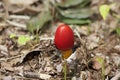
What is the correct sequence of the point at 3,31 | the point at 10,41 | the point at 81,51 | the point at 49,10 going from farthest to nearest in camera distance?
the point at 49,10, the point at 3,31, the point at 10,41, the point at 81,51

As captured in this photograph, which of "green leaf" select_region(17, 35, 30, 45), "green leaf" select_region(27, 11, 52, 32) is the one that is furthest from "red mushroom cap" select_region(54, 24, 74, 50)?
"green leaf" select_region(27, 11, 52, 32)

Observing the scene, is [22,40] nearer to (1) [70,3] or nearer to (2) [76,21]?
(2) [76,21]

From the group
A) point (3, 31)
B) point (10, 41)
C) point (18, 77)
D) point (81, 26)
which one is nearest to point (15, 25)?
point (3, 31)

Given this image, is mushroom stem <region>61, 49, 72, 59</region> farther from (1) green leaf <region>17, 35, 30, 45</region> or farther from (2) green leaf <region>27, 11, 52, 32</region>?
(2) green leaf <region>27, 11, 52, 32</region>

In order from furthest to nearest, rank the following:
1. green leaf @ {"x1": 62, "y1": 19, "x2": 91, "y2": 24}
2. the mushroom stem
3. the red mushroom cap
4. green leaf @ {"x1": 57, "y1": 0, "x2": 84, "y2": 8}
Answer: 1. green leaf @ {"x1": 57, "y1": 0, "x2": 84, "y2": 8}
2. green leaf @ {"x1": 62, "y1": 19, "x2": 91, "y2": 24}
3. the mushroom stem
4. the red mushroom cap

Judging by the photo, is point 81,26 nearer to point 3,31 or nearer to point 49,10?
point 49,10

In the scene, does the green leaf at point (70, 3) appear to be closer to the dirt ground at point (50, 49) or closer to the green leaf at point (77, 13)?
the green leaf at point (77, 13)

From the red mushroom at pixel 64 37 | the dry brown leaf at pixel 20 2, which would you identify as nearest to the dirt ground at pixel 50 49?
the dry brown leaf at pixel 20 2
